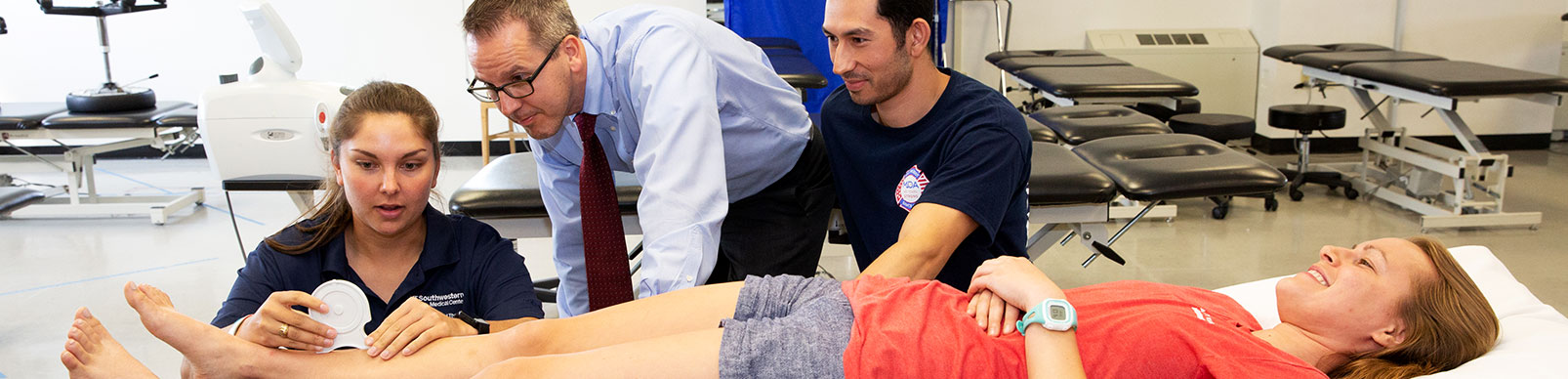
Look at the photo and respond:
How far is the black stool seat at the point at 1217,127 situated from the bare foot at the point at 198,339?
3791mm

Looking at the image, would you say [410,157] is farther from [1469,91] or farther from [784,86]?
[1469,91]

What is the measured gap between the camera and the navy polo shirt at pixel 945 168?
5.20 ft

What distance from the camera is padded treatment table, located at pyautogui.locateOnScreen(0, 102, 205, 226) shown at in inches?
159

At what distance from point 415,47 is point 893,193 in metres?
4.32

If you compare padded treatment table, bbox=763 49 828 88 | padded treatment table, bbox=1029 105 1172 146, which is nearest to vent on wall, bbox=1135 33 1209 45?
padded treatment table, bbox=1029 105 1172 146

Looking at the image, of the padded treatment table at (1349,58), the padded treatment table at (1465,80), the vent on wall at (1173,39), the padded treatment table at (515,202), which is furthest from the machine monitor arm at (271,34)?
the vent on wall at (1173,39)

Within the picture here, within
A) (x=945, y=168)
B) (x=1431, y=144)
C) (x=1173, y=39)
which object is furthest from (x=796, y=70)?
(x=1173, y=39)

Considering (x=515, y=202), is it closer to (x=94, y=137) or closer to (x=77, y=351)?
(x=77, y=351)

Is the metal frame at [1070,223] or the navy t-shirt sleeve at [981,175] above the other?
the navy t-shirt sleeve at [981,175]

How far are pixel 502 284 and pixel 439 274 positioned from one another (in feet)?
0.32

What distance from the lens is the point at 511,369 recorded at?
4.19ft

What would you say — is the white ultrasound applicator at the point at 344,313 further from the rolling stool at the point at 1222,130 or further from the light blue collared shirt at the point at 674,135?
the rolling stool at the point at 1222,130

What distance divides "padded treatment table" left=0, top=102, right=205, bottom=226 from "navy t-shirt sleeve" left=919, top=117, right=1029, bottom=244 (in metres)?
3.47

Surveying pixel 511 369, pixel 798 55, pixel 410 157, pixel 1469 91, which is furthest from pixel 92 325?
pixel 1469 91
